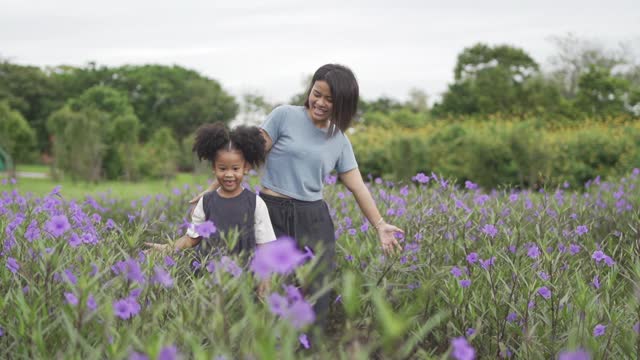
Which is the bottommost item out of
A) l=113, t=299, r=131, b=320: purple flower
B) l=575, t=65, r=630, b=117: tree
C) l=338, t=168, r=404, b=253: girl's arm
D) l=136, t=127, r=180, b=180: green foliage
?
l=136, t=127, r=180, b=180: green foliage

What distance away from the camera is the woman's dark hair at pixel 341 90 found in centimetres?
302

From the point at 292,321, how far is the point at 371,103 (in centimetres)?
4296

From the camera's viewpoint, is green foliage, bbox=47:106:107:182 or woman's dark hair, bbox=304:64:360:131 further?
green foliage, bbox=47:106:107:182

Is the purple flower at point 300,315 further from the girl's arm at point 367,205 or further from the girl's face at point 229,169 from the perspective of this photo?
the girl's arm at point 367,205

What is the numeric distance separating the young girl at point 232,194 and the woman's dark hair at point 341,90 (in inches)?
15.0

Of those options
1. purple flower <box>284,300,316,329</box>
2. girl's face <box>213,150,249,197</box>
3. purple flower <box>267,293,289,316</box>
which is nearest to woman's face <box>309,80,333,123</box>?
girl's face <box>213,150,249,197</box>

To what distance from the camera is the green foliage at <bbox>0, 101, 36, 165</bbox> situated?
68.2ft

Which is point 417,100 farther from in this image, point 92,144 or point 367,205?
point 367,205

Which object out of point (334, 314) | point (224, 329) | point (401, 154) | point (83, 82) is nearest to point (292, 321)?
point (224, 329)

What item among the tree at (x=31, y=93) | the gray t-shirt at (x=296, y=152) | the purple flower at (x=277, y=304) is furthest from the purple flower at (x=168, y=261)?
the tree at (x=31, y=93)

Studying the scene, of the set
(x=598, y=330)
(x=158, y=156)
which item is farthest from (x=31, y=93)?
(x=598, y=330)

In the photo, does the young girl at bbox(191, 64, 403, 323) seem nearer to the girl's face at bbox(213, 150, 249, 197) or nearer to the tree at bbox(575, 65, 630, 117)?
the girl's face at bbox(213, 150, 249, 197)

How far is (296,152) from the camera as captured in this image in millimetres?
3154

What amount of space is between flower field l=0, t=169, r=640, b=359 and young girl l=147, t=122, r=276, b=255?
0.12 meters
